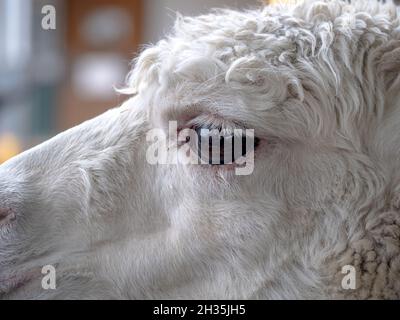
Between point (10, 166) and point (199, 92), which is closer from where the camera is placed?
point (199, 92)

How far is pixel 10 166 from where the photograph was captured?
6.35ft

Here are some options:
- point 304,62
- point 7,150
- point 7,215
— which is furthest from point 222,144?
point 7,150

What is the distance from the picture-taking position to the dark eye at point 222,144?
1.72 m

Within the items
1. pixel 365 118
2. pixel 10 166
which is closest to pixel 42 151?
pixel 10 166

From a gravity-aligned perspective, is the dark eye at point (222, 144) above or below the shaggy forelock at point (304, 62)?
below

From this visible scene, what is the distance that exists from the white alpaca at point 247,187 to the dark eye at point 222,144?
0.06 feet

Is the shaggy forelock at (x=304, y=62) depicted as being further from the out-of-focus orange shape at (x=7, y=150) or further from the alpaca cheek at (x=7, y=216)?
the out-of-focus orange shape at (x=7, y=150)

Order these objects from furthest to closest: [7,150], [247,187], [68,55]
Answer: [68,55] < [7,150] < [247,187]

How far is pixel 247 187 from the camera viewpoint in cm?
174

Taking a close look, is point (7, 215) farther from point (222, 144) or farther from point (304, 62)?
point (304, 62)

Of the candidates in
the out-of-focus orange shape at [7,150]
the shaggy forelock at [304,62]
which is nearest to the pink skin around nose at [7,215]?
the shaggy forelock at [304,62]

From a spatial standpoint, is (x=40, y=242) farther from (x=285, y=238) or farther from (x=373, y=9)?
(x=373, y=9)

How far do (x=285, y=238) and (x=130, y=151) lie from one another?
0.46m

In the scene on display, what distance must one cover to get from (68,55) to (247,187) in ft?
31.7
